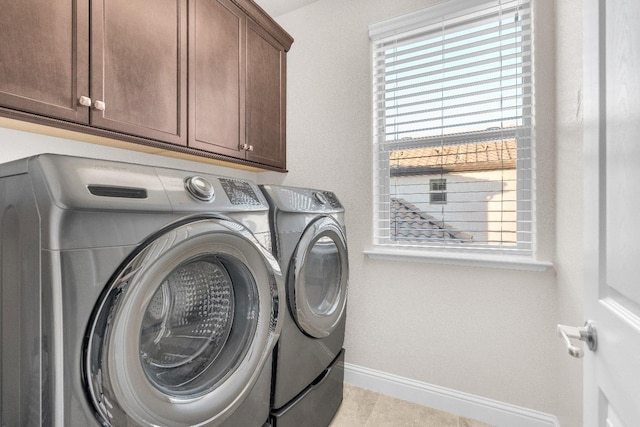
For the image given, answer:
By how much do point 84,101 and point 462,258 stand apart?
184 centimetres

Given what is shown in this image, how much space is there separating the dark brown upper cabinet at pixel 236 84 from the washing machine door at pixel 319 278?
721 millimetres

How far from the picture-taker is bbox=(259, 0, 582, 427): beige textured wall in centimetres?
130

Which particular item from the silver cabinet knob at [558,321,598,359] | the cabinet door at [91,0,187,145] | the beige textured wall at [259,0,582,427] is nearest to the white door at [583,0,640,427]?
the silver cabinet knob at [558,321,598,359]

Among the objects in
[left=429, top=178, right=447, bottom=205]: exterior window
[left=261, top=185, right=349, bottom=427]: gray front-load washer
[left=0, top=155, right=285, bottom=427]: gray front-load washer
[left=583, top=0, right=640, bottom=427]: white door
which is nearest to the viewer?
[left=583, top=0, right=640, bottom=427]: white door

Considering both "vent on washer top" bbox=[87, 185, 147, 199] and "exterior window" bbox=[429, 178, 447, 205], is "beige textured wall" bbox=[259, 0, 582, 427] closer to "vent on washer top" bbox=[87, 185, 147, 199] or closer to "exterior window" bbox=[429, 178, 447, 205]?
"exterior window" bbox=[429, 178, 447, 205]

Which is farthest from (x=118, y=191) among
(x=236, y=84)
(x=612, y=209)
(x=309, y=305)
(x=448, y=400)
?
(x=448, y=400)

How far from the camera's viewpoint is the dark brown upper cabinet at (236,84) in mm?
1479

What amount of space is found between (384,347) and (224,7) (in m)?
2.18

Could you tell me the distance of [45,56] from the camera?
0.97 meters

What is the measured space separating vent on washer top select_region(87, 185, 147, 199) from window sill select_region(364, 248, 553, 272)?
4.60ft

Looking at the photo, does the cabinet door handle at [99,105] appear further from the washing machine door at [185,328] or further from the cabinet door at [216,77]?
the washing machine door at [185,328]

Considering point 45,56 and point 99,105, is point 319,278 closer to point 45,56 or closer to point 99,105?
point 99,105

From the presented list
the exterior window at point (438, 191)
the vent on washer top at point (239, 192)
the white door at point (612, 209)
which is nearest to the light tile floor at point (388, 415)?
the white door at point (612, 209)

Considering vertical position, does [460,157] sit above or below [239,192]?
above
